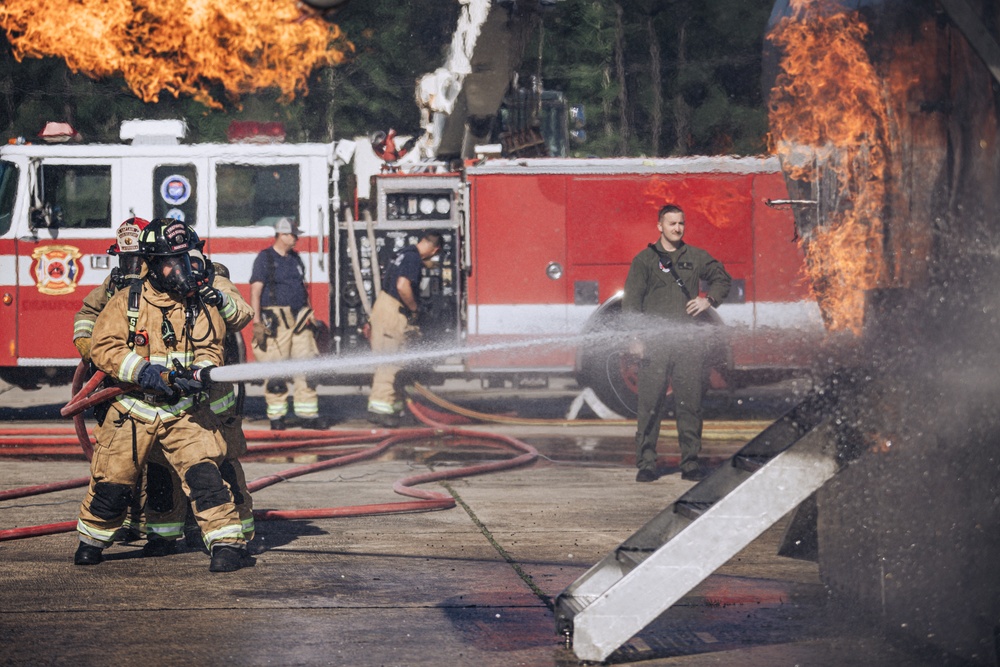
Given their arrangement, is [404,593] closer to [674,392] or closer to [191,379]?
[191,379]

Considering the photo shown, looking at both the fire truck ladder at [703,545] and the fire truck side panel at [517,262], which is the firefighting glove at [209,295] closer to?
the fire truck ladder at [703,545]

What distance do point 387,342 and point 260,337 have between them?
108 cm

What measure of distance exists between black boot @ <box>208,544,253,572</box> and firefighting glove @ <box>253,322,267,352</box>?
16.9 ft

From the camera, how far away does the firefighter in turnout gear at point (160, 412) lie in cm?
522

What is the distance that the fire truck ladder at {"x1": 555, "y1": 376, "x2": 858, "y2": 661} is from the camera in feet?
12.5

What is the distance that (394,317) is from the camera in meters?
10.5

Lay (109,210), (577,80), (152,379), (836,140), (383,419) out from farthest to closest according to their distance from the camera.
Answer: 1. (577,80)
2. (109,210)
3. (383,419)
4. (836,140)
5. (152,379)

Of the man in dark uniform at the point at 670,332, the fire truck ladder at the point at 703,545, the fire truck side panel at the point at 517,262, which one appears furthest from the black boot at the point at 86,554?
the fire truck side panel at the point at 517,262

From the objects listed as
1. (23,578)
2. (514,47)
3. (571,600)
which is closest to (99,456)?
(23,578)

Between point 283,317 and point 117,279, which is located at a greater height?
point 117,279

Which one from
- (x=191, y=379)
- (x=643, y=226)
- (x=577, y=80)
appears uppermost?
(x=577, y=80)

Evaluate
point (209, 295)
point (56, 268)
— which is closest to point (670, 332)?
point (209, 295)

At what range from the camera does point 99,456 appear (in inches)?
209

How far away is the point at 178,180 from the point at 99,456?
606cm
